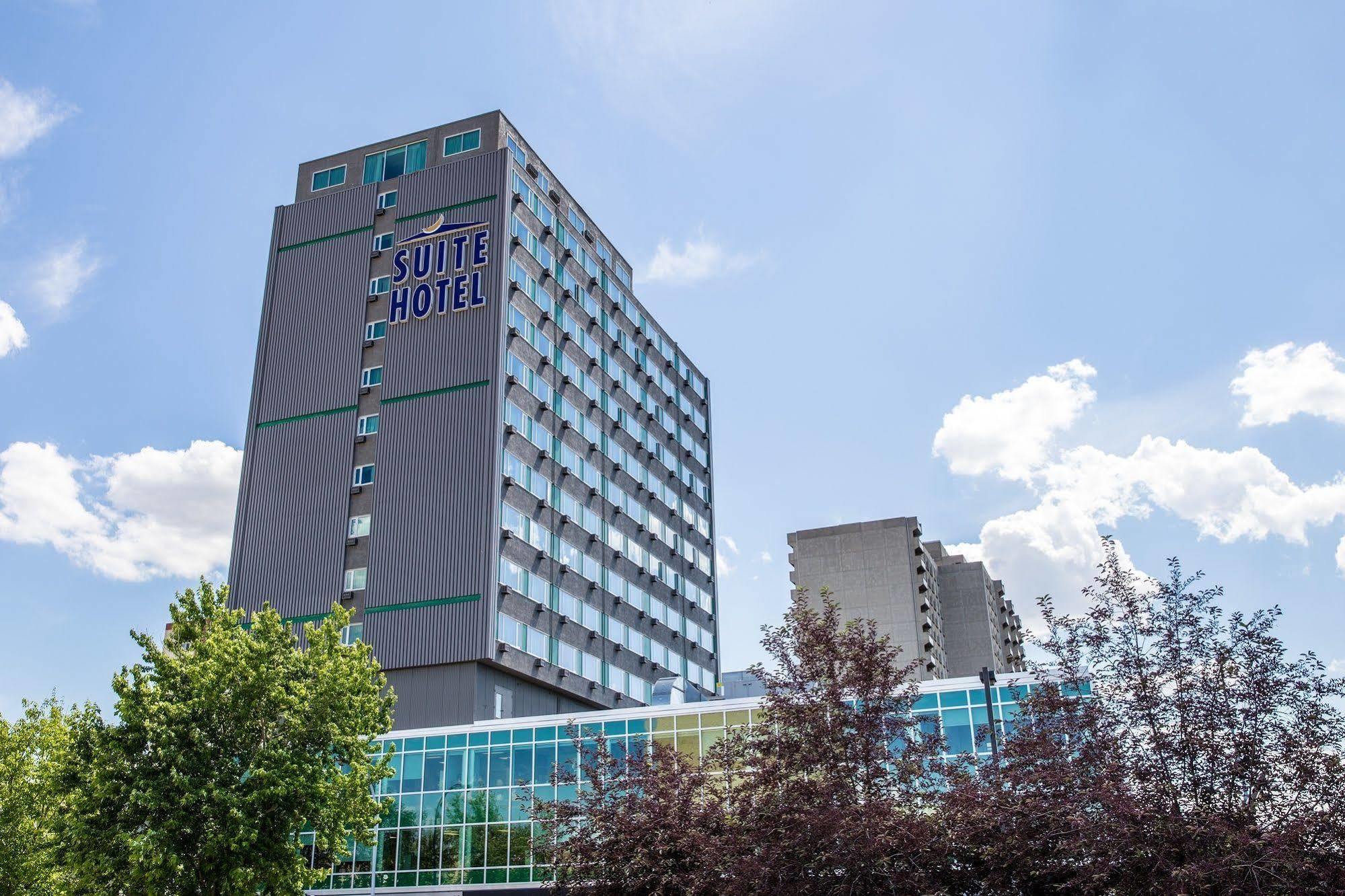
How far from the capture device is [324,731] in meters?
37.4

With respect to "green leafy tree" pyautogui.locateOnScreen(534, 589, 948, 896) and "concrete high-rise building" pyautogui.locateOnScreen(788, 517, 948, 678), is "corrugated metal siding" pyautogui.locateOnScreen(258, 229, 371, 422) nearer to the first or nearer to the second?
"green leafy tree" pyautogui.locateOnScreen(534, 589, 948, 896)

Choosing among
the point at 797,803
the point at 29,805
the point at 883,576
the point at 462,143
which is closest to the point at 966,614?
the point at 883,576

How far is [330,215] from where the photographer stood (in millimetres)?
70875

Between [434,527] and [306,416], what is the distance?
39.2ft

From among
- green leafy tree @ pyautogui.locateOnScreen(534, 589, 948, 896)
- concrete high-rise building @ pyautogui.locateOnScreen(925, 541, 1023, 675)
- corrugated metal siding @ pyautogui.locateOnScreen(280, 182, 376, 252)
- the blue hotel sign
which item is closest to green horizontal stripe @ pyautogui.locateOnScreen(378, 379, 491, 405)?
the blue hotel sign

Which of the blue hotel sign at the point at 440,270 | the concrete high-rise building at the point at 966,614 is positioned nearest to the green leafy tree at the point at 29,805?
the blue hotel sign at the point at 440,270

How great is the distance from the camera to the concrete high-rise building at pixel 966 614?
513 feet

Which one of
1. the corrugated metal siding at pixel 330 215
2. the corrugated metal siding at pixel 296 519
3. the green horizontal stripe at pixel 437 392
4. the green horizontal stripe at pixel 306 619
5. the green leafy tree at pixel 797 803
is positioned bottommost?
the green leafy tree at pixel 797 803

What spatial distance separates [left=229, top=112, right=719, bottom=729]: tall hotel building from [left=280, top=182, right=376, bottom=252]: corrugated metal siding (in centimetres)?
13

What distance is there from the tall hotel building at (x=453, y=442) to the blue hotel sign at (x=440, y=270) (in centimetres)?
13

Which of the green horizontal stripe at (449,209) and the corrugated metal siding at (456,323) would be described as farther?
the green horizontal stripe at (449,209)

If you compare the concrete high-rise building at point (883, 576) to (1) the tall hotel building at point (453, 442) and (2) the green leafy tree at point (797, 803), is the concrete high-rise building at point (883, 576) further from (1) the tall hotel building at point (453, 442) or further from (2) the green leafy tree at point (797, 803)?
(2) the green leafy tree at point (797, 803)

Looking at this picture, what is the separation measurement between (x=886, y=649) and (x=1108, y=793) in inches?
322

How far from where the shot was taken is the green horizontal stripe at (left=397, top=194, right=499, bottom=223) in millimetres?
66625
